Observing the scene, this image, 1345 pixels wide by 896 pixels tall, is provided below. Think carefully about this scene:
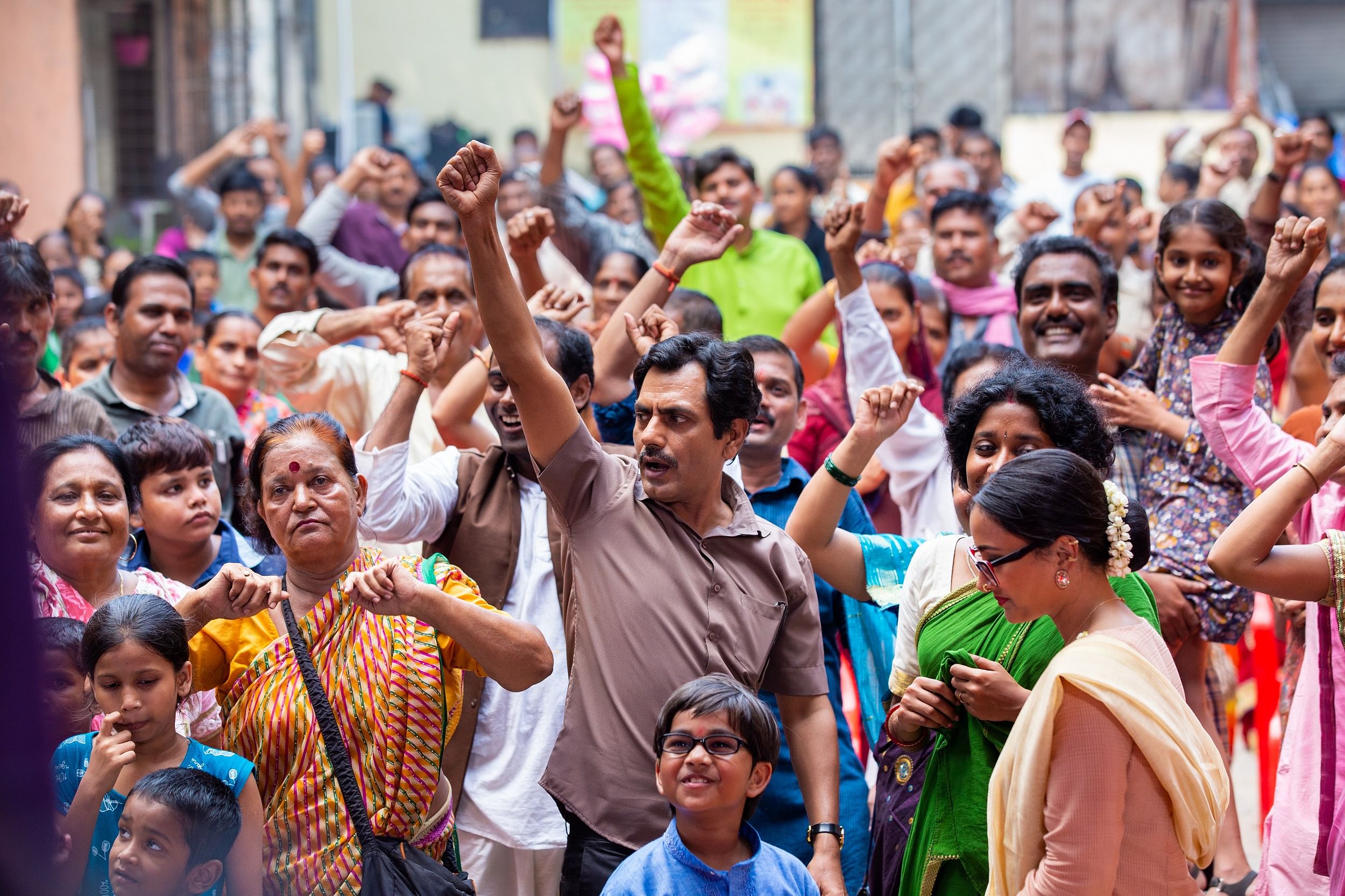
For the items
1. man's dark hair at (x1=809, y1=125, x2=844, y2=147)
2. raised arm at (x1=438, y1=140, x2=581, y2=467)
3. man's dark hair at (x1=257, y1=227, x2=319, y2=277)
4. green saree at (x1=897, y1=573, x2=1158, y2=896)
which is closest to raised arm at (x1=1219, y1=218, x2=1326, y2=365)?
green saree at (x1=897, y1=573, x2=1158, y2=896)

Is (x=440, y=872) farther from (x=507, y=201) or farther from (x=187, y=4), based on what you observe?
(x=187, y=4)

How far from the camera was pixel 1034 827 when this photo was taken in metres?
2.39

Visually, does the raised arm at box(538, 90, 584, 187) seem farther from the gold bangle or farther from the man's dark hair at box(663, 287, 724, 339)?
the gold bangle

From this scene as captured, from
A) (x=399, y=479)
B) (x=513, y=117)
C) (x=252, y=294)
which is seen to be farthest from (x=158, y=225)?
(x=399, y=479)

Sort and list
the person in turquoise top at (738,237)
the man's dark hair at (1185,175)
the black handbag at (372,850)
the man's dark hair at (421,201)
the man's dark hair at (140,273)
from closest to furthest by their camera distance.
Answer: the black handbag at (372,850), the man's dark hair at (140,273), the person in turquoise top at (738,237), the man's dark hair at (421,201), the man's dark hair at (1185,175)

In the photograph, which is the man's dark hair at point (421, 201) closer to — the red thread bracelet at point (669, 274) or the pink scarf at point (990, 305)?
the pink scarf at point (990, 305)

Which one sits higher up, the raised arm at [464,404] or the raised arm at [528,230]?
the raised arm at [528,230]

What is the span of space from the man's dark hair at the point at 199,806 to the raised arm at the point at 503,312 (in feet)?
3.04

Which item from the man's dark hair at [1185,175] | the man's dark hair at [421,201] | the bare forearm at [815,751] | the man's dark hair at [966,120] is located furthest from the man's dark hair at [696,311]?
the man's dark hair at [966,120]

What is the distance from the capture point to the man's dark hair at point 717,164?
6.54 meters

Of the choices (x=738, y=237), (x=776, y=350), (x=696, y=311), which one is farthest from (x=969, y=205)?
(x=776, y=350)

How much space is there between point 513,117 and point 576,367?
12435mm

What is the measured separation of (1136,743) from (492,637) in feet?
4.03

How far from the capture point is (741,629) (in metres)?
3.12
